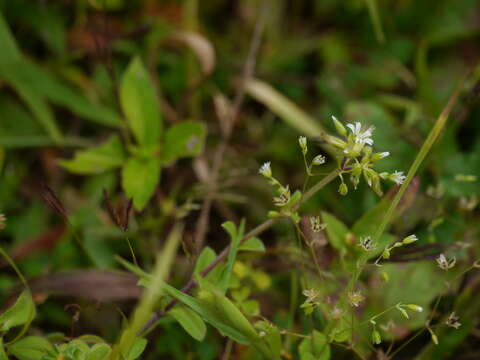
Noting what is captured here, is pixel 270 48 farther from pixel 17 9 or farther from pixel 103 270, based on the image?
pixel 103 270

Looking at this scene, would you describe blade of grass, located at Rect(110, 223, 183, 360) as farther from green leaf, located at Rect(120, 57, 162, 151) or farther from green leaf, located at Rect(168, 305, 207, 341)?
green leaf, located at Rect(120, 57, 162, 151)

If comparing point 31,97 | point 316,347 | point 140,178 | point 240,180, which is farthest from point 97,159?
point 316,347

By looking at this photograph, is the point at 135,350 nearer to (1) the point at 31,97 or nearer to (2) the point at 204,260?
(2) the point at 204,260

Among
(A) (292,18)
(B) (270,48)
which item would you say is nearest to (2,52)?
(B) (270,48)

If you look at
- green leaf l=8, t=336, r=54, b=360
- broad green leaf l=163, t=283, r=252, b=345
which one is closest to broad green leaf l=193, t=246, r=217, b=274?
broad green leaf l=163, t=283, r=252, b=345

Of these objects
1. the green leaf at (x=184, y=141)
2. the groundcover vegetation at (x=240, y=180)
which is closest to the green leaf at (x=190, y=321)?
the groundcover vegetation at (x=240, y=180)
